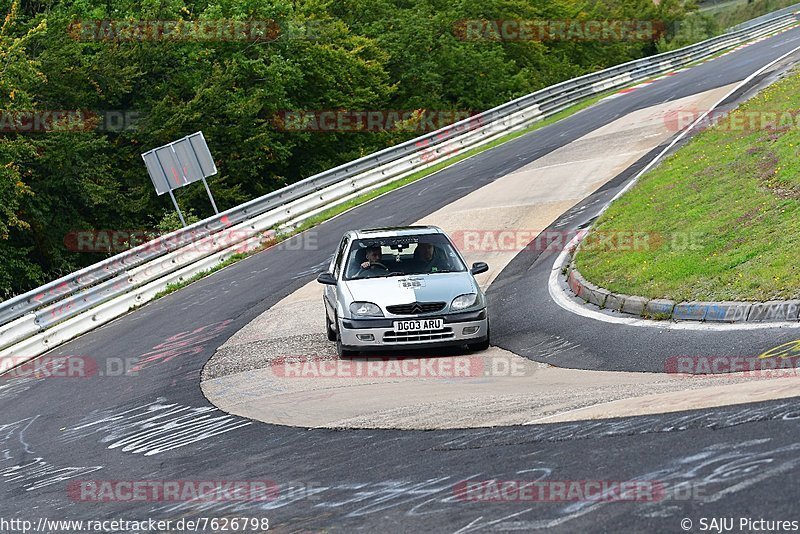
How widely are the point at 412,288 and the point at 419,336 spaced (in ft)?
2.37

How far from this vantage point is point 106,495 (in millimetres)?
7996

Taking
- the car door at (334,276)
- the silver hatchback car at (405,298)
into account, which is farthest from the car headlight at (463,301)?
the car door at (334,276)

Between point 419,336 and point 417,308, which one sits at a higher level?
point 417,308

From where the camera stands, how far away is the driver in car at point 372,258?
1380 centimetres

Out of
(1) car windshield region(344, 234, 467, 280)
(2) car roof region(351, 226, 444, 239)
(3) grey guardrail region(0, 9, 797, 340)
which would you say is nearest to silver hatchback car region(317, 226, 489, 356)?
(1) car windshield region(344, 234, 467, 280)

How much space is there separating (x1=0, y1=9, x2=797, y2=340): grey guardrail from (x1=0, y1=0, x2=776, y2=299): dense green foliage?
4463mm

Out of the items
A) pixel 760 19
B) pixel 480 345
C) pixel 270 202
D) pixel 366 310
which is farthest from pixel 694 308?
pixel 760 19

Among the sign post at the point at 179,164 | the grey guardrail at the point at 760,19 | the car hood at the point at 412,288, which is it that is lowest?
the car hood at the point at 412,288

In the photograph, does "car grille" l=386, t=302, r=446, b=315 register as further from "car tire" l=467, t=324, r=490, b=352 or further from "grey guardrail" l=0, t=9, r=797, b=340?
"grey guardrail" l=0, t=9, r=797, b=340

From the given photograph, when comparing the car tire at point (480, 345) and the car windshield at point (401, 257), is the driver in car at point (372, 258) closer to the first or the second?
the car windshield at point (401, 257)

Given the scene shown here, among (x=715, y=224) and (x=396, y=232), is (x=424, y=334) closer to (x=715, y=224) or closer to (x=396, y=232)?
(x=396, y=232)

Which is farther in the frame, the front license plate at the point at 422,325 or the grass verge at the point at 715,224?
the front license plate at the point at 422,325

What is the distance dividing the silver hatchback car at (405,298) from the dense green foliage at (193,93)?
625 inches

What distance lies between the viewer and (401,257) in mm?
13938
